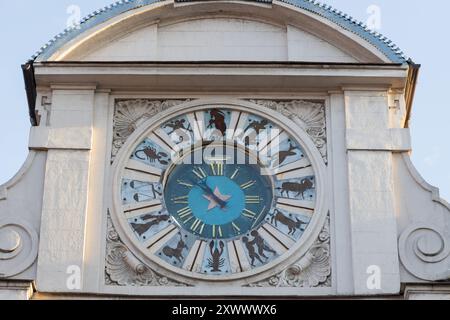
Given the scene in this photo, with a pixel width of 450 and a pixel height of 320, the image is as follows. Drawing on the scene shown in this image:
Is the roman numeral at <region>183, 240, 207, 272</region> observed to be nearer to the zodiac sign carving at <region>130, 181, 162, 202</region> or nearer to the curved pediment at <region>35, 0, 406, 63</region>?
the zodiac sign carving at <region>130, 181, 162, 202</region>

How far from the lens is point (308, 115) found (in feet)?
56.5

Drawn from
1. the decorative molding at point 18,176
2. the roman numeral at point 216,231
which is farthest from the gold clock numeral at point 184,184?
the decorative molding at point 18,176

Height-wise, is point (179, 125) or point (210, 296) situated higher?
point (179, 125)

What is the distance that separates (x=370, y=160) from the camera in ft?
55.1

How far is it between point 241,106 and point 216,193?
106 centimetres

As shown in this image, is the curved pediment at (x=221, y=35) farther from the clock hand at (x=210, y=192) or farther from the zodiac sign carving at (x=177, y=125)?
the clock hand at (x=210, y=192)

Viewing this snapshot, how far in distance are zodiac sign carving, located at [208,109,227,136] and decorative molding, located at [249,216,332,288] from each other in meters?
1.69

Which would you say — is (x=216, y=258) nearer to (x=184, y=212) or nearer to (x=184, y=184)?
(x=184, y=212)

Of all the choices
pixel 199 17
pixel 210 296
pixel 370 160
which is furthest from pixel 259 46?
pixel 210 296

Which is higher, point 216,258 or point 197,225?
point 197,225

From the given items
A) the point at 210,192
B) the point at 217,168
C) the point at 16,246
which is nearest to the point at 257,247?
the point at 210,192

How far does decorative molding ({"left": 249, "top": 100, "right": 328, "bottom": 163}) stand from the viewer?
17062 mm

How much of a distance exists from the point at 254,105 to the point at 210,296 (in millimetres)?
2368
